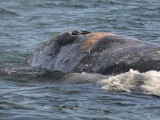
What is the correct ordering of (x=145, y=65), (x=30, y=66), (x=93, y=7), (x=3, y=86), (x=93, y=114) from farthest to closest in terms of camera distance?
1. (x=93, y=7)
2. (x=30, y=66)
3. (x=3, y=86)
4. (x=145, y=65)
5. (x=93, y=114)

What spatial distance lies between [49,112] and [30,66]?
10.8ft

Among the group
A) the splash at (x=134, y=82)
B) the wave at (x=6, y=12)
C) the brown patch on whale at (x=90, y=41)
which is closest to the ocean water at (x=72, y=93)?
the splash at (x=134, y=82)

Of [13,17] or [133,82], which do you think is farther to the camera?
[13,17]

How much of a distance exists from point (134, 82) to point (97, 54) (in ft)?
3.45

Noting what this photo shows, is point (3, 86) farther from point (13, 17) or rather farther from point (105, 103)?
point (13, 17)

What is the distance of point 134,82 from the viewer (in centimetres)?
878

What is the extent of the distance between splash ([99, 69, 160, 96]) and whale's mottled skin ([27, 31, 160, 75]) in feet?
0.42

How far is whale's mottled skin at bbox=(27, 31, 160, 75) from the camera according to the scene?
353 inches

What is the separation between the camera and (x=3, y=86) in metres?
9.46

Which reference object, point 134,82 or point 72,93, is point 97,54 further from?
point 72,93

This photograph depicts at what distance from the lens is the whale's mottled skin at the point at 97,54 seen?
29.4 feet

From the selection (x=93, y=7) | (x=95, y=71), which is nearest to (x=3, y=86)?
(x=95, y=71)

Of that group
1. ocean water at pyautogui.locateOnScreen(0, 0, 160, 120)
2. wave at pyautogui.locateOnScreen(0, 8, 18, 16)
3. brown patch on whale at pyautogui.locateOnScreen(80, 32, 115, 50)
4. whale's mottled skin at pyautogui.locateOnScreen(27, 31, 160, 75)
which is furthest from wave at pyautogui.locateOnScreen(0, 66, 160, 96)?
wave at pyautogui.locateOnScreen(0, 8, 18, 16)

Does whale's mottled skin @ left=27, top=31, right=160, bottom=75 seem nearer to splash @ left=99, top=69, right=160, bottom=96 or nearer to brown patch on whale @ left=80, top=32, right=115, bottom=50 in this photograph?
brown patch on whale @ left=80, top=32, right=115, bottom=50
